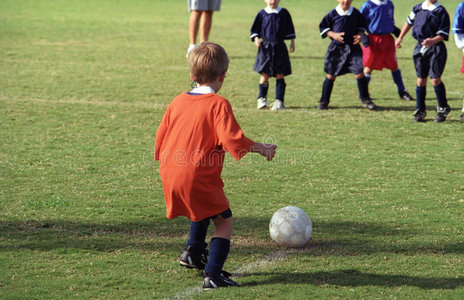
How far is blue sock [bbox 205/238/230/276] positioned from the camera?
388 centimetres

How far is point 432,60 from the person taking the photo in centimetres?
788

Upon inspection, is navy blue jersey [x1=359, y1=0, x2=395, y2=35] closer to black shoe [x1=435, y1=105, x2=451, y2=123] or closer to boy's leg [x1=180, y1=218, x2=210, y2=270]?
black shoe [x1=435, y1=105, x2=451, y2=123]

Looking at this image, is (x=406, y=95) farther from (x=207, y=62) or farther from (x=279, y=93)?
(x=207, y=62)

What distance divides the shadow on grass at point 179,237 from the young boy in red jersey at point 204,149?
674mm

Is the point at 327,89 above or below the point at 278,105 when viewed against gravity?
above

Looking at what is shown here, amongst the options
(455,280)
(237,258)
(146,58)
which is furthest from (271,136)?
(146,58)

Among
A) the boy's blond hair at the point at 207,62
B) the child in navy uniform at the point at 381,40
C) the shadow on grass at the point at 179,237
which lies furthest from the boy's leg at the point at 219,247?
the child in navy uniform at the point at 381,40

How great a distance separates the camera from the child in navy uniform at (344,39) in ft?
28.5

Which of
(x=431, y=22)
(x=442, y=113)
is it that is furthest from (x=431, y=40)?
(x=442, y=113)

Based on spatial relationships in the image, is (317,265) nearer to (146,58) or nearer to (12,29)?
(146,58)

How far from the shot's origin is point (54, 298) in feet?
12.3

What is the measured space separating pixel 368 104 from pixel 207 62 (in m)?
Answer: 5.55

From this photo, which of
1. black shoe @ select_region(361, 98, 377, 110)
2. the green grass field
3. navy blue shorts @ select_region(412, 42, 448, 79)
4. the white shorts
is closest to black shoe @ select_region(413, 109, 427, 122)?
the green grass field

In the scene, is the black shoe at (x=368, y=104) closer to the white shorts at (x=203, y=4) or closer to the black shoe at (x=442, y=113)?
the black shoe at (x=442, y=113)
